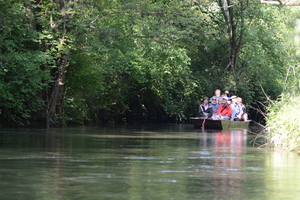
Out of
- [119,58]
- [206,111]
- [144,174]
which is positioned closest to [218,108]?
[206,111]

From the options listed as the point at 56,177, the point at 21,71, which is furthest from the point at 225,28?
the point at 56,177

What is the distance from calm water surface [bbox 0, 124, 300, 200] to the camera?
870 centimetres

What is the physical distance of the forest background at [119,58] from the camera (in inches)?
1109

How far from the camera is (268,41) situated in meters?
47.2

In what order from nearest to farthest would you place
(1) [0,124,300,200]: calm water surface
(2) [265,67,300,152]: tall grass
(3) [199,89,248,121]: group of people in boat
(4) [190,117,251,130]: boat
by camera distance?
(1) [0,124,300,200]: calm water surface
(2) [265,67,300,152]: tall grass
(4) [190,117,251,130]: boat
(3) [199,89,248,121]: group of people in boat

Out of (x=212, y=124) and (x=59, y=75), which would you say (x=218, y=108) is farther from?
(x=59, y=75)

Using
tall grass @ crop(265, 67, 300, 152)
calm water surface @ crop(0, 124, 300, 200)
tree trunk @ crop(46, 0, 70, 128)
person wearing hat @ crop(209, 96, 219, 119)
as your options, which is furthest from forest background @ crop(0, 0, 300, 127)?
calm water surface @ crop(0, 124, 300, 200)

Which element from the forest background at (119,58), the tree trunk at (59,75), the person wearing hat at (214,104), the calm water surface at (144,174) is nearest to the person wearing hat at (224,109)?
the person wearing hat at (214,104)

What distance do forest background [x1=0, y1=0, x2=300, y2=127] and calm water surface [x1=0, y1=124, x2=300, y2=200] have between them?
477 cm

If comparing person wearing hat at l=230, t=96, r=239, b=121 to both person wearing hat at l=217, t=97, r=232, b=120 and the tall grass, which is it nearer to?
person wearing hat at l=217, t=97, r=232, b=120

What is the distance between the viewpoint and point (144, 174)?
1090 centimetres

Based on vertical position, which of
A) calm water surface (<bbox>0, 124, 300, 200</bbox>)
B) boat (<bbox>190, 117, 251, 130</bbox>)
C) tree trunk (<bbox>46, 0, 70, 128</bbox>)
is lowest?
calm water surface (<bbox>0, 124, 300, 200</bbox>)

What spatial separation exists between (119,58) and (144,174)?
22.5m

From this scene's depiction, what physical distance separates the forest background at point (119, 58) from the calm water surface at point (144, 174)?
4.77 m
